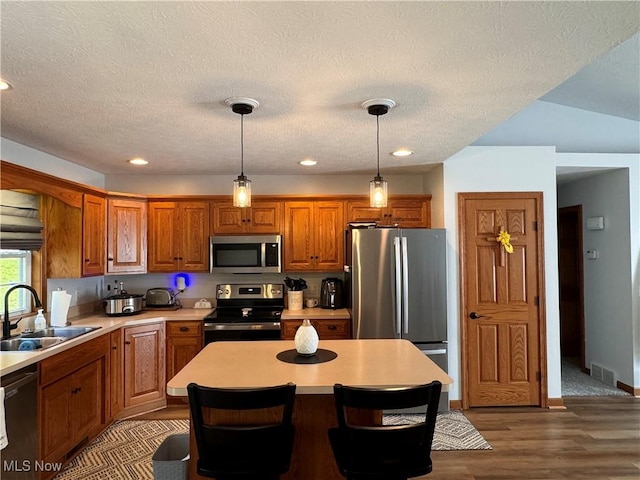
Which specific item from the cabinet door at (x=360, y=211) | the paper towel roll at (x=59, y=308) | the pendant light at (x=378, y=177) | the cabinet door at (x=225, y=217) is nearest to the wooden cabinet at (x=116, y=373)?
the paper towel roll at (x=59, y=308)

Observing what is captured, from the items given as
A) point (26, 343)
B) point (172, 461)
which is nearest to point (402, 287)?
point (172, 461)

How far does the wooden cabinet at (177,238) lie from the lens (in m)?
4.22

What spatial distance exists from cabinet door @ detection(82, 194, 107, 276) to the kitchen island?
1.96 m

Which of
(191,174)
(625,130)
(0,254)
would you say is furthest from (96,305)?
(625,130)

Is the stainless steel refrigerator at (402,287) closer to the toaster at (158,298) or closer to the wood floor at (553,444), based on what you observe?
the wood floor at (553,444)

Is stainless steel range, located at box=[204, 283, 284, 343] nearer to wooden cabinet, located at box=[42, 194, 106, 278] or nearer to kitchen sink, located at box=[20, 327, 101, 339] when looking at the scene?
kitchen sink, located at box=[20, 327, 101, 339]

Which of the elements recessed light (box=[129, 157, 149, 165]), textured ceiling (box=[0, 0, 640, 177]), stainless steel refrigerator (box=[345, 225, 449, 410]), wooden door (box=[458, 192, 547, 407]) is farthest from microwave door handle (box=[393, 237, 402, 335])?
recessed light (box=[129, 157, 149, 165])

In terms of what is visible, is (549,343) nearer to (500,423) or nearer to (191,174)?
(500,423)

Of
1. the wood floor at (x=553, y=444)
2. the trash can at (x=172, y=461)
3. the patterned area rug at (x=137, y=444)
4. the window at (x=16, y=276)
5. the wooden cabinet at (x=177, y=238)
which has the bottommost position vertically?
the wood floor at (x=553, y=444)

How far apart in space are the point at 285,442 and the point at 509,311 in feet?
9.41

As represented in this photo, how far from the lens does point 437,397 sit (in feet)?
5.43

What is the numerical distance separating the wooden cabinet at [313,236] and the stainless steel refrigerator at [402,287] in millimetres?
570

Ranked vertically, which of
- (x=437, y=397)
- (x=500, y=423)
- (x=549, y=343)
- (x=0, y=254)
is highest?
(x=0, y=254)

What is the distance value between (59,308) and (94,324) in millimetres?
340
